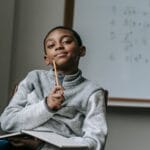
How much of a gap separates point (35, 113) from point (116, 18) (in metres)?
1.00

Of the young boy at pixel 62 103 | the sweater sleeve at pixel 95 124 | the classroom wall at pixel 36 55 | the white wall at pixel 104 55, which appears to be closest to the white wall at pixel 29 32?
the classroom wall at pixel 36 55

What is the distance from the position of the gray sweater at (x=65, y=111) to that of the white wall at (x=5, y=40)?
2.04ft

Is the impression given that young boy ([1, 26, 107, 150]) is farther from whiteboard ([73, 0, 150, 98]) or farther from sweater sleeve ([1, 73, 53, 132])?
whiteboard ([73, 0, 150, 98])

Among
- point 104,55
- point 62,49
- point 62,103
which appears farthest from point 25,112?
point 104,55

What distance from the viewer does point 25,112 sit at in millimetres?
1111

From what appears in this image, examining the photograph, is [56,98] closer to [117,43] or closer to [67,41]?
[67,41]

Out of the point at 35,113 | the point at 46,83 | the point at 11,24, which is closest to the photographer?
the point at 35,113

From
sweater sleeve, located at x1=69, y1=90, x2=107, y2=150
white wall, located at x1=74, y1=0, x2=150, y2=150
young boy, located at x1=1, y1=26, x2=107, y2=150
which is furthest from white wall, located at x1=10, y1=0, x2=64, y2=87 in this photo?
sweater sleeve, located at x1=69, y1=90, x2=107, y2=150

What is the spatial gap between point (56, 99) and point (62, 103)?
0.23 feet

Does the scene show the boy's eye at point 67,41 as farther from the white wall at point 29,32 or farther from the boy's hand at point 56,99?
the white wall at point 29,32

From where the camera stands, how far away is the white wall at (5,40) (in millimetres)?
1817

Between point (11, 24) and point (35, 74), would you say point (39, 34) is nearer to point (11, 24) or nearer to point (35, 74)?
point (11, 24)

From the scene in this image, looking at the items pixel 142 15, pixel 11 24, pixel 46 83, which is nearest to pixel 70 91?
pixel 46 83

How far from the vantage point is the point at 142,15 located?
1978 millimetres
